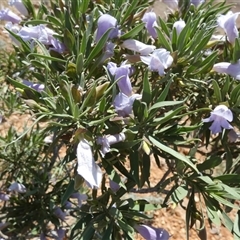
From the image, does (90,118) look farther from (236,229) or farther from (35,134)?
(35,134)

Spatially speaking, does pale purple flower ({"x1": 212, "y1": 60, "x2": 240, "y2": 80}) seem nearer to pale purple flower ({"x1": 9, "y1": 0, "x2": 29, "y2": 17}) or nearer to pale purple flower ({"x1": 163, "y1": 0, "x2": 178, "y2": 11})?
pale purple flower ({"x1": 163, "y1": 0, "x2": 178, "y2": 11})

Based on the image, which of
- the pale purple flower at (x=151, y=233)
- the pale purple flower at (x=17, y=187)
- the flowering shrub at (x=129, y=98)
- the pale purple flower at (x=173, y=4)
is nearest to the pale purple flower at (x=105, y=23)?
the flowering shrub at (x=129, y=98)

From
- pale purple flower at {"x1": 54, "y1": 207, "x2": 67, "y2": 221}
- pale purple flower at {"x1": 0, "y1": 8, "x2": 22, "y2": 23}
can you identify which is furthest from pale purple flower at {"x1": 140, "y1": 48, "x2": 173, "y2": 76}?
pale purple flower at {"x1": 54, "y1": 207, "x2": 67, "y2": 221}

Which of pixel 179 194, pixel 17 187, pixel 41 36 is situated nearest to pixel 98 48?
pixel 41 36

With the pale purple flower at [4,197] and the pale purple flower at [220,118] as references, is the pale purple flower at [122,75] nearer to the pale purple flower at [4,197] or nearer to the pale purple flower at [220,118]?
the pale purple flower at [220,118]

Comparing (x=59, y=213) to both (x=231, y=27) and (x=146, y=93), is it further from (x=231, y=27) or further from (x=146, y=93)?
(x=231, y=27)

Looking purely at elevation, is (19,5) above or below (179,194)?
above

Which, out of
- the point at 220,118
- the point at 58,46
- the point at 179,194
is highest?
the point at 58,46
